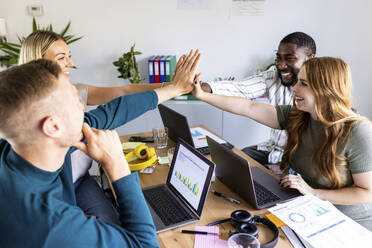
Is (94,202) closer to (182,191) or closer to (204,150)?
(182,191)

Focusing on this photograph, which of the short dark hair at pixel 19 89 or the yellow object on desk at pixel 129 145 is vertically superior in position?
the short dark hair at pixel 19 89

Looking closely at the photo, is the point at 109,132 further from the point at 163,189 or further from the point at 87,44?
the point at 87,44

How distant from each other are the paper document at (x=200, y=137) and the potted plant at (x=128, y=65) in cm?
136

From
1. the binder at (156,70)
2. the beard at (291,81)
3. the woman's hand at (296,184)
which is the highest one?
the beard at (291,81)

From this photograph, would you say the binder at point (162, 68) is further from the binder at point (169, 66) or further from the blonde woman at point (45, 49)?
the blonde woman at point (45, 49)

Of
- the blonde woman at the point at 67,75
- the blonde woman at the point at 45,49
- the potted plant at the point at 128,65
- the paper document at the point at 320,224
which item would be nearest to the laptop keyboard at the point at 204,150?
the blonde woman at the point at 67,75

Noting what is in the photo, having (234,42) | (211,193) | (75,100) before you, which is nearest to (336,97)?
(211,193)

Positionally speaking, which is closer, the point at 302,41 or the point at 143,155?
the point at 143,155

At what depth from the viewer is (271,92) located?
8.13 feet

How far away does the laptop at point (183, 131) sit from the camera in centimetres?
178

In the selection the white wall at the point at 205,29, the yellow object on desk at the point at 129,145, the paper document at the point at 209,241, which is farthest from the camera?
the white wall at the point at 205,29

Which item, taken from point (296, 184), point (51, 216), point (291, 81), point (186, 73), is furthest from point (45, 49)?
point (291, 81)

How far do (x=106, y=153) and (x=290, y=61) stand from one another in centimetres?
176

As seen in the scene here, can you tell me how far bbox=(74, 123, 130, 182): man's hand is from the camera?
0.97 metres
